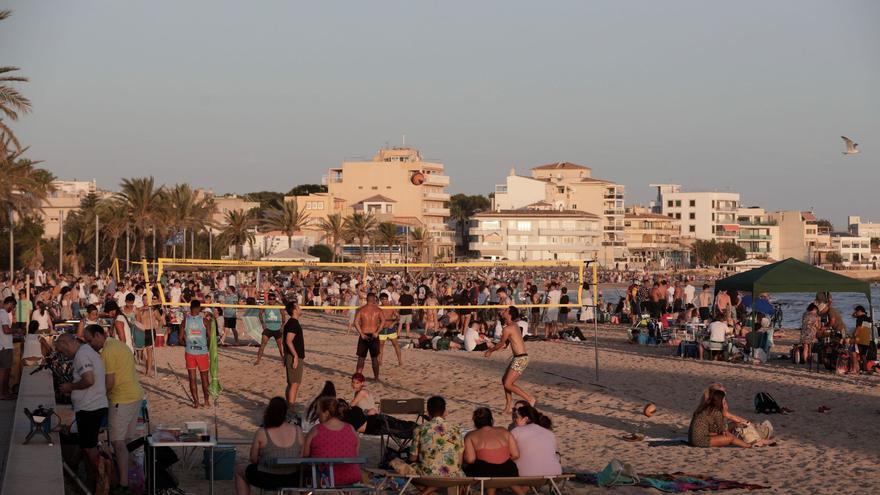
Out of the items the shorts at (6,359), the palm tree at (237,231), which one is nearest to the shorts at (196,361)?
the shorts at (6,359)

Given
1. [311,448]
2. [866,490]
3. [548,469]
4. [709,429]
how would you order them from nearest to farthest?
[311,448] < [548,469] < [866,490] < [709,429]

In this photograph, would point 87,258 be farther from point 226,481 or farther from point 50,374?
point 226,481

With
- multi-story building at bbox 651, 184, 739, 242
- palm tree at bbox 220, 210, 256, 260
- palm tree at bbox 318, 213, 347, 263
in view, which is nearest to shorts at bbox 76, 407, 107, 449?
palm tree at bbox 220, 210, 256, 260

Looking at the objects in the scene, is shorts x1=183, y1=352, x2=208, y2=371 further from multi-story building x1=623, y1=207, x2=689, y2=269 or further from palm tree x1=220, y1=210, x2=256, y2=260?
multi-story building x1=623, y1=207, x2=689, y2=269

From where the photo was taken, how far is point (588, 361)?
925 inches

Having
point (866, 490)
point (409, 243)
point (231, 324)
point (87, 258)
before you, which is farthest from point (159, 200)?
point (866, 490)

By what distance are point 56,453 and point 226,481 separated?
1.74 meters

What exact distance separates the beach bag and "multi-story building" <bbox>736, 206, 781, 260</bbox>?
16284 centimetres

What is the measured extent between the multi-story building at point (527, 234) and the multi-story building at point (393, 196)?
6.64 meters

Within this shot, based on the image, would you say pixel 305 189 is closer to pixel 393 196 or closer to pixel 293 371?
pixel 393 196

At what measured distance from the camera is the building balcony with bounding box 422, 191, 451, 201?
12441cm

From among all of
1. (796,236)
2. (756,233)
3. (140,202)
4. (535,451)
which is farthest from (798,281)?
(796,236)

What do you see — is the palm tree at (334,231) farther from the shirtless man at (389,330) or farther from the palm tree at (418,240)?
the shirtless man at (389,330)

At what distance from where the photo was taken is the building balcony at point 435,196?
124412mm
